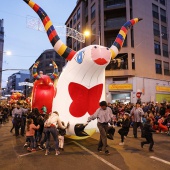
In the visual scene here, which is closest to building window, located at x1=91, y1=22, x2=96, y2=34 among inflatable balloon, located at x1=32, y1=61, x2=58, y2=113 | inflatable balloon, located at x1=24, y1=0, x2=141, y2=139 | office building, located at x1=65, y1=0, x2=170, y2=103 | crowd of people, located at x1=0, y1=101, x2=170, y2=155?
office building, located at x1=65, y1=0, x2=170, y2=103

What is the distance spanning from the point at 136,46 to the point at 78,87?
63.7 ft

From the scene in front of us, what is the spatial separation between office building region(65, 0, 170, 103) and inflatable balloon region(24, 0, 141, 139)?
16.2 metres

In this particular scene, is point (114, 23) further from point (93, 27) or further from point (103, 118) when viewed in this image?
point (103, 118)

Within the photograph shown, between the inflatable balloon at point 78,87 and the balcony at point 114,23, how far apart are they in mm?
19561

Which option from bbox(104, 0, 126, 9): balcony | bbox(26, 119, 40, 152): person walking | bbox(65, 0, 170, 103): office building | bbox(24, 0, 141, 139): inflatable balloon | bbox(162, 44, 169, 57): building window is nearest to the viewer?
bbox(24, 0, 141, 139): inflatable balloon

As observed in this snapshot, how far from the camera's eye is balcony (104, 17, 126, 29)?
25.3 m

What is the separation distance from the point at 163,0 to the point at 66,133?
97.2ft

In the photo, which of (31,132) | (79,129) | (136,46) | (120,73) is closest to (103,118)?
(79,129)

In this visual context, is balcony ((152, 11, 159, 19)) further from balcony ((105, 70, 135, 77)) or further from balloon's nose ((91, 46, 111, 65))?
balloon's nose ((91, 46, 111, 65))

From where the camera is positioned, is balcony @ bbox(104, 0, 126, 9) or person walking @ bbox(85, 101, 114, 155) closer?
person walking @ bbox(85, 101, 114, 155)

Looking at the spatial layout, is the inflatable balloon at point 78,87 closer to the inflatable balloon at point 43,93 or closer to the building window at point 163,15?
the inflatable balloon at point 43,93

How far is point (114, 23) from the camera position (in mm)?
25672

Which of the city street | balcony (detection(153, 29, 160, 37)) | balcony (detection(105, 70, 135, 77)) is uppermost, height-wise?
balcony (detection(153, 29, 160, 37))

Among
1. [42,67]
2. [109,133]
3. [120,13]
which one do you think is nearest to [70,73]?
[109,133]
